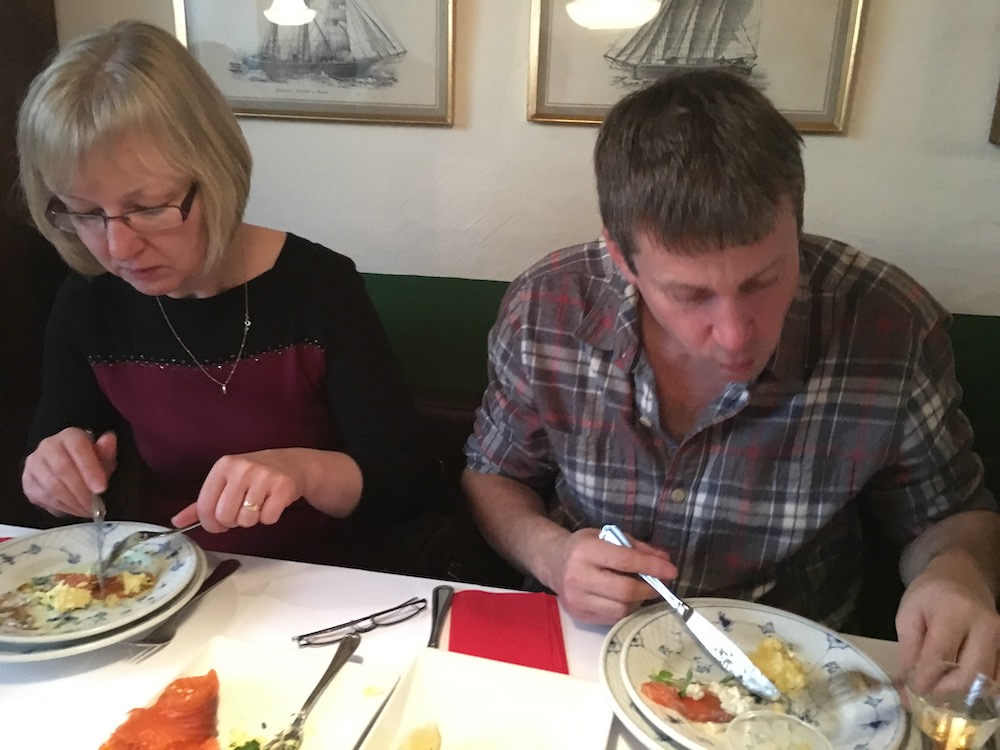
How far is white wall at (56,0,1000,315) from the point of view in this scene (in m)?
1.49

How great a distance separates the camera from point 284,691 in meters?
0.81

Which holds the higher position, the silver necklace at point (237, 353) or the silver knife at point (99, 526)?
the silver necklace at point (237, 353)

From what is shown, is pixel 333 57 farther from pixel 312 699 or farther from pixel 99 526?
pixel 312 699

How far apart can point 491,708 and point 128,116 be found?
885 millimetres

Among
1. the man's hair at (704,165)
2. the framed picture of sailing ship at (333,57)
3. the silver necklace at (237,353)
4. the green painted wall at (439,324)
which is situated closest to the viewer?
the man's hair at (704,165)

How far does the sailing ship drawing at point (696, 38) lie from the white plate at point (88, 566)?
1.22 meters

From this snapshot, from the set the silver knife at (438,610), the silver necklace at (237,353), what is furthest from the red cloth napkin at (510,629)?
the silver necklace at (237,353)

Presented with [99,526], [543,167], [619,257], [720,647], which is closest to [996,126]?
[543,167]

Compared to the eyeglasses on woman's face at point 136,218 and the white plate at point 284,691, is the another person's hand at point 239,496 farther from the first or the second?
the eyeglasses on woman's face at point 136,218

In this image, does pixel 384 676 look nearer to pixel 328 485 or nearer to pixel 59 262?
pixel 328 485

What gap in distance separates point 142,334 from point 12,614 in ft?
1.70

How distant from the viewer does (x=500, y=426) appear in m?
1.21

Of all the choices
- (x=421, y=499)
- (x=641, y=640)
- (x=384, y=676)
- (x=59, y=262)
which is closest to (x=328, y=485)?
(x=421, y=499)

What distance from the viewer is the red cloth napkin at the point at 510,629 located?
88 cm
